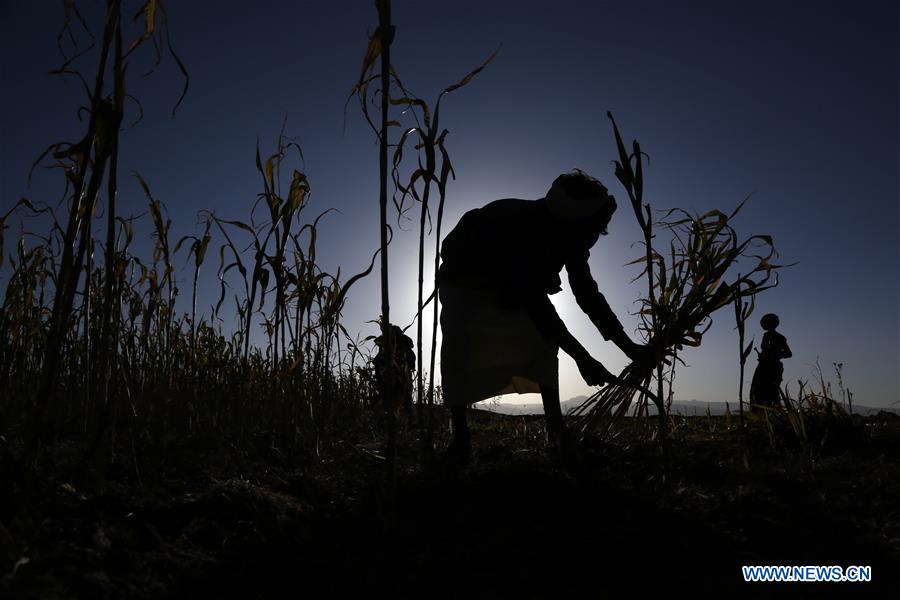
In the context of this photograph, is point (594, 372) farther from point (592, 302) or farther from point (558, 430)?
point (592, 302)

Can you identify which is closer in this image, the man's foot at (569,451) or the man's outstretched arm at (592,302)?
the man's foot at (569,451)

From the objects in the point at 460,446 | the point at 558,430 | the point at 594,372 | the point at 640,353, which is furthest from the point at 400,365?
the point at 640,353

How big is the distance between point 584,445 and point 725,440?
100 centimetres

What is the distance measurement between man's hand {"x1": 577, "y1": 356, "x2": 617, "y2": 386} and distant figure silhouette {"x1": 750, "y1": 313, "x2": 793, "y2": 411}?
13.7 ft

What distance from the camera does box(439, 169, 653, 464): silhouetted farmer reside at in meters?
2.16

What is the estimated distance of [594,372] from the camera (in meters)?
2.16

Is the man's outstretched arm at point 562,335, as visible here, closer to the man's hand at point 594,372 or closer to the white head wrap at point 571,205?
the man's hand at point 594,372

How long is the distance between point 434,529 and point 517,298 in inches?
41.8

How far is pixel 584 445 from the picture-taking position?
2.37m

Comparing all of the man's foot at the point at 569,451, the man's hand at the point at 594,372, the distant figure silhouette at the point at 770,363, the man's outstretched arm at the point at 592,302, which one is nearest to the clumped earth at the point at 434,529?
the man's foot at the point at 569,451

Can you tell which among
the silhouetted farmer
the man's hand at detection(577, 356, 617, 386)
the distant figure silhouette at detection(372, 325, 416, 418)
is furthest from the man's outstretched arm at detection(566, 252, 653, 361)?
the distant figure silhouette at detection(372, 325, 416, 418)

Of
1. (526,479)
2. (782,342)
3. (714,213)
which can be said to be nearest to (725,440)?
(714,213)

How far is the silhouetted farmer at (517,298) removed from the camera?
2.16 metres

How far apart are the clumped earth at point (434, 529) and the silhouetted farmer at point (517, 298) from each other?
38cm
